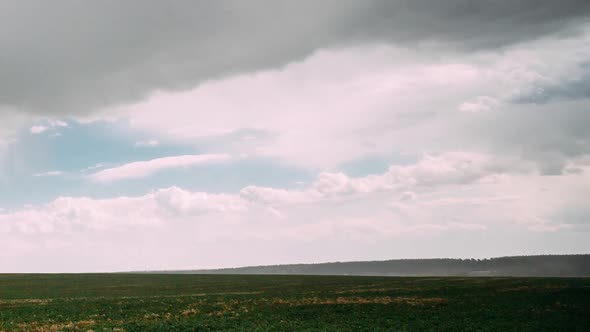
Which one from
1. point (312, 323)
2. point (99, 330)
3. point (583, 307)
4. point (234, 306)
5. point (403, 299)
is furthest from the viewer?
point (403, 299)

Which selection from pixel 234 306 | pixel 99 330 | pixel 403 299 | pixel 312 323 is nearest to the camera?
pixel 99 330

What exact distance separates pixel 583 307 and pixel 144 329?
1449 inches

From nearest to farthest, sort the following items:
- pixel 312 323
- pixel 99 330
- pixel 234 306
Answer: pixel 99 330, pixel 312 323, pixel 234 306

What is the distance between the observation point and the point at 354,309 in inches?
1617

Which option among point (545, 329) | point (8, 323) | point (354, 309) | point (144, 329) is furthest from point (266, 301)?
point (545, 329)

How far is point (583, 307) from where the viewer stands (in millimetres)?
40781

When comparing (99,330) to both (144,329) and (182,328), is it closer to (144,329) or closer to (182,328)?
(144,329)

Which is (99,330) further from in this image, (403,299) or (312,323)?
(403,299)

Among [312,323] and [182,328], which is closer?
[182,328]

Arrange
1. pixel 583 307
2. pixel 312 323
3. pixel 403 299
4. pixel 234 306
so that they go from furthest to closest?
pixel 403 299 < pixel 234 306 < pixel 583 307 < pixel 312 323

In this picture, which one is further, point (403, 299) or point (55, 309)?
point (403, 299)

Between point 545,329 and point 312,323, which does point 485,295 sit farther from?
point 312,323

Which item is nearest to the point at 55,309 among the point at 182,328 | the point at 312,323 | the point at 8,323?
the point at 8,323

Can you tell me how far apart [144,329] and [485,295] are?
3824 cm
